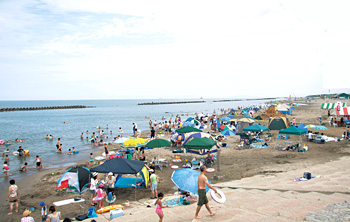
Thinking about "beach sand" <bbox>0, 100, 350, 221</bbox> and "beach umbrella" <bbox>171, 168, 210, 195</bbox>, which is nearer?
"beach umbrella" <bbox>171, 168, 210, 195</bbox>

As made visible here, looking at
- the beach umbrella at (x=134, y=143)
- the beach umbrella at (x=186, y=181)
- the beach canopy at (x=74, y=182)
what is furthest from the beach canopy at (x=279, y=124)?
the beach canopy at (x=74, y=182)

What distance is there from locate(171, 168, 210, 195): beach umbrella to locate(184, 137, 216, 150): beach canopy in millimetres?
4009

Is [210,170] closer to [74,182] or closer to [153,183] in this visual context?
[153,183]

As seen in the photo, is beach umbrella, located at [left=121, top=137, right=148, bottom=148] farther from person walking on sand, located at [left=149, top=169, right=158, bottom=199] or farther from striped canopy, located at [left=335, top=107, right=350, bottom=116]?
striped canopy, located at [left=335, top=107, right=350, bottom=116]

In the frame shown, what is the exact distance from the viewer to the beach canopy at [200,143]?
12.0 m

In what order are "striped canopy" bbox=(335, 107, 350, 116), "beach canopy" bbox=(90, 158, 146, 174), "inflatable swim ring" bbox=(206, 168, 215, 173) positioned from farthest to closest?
"striped canopy" bbox=(335, 107, 350, 116) → "inflatable swim ring" bbox=(206, 168, 215, 173) → "beach canopy" bbox=(90, 158, 146, 174)

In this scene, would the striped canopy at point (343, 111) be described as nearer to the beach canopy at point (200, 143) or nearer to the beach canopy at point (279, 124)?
the beach canopy at point (279, 124)

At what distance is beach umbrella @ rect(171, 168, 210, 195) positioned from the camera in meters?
7.47

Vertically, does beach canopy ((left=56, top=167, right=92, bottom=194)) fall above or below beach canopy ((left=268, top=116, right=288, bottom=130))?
below

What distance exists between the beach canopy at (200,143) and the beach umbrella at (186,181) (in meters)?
4.01

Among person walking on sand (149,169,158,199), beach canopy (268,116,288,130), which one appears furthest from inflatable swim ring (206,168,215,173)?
beach canopy (268,116,288,130)

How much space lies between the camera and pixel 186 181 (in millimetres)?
7664

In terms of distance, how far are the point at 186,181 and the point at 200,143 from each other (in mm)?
4565

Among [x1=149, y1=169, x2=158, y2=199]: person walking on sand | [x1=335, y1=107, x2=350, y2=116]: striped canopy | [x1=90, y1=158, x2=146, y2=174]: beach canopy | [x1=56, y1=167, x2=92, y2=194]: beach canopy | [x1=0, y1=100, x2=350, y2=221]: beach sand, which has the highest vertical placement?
[x1=335, y1=107, x2=350, y2=116]: striped canopy
